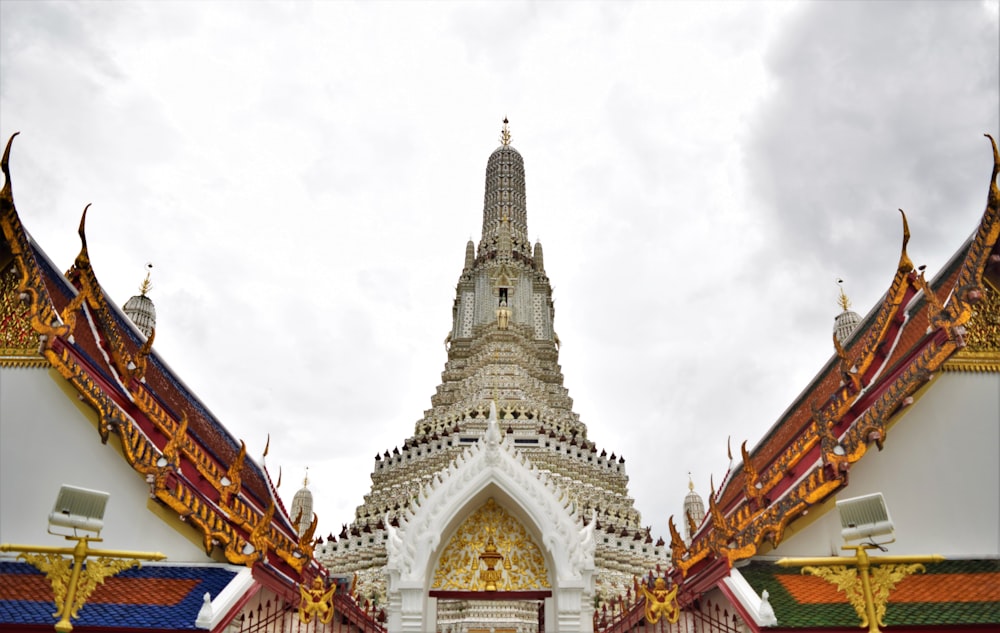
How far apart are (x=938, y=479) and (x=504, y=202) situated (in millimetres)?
38190

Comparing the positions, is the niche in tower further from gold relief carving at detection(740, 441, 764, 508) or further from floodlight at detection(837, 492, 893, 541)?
floodlight at detection(837, 492, 893, 541)

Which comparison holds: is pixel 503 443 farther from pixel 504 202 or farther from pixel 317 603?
pixel 504 202

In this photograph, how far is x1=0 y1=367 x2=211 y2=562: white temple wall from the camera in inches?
278

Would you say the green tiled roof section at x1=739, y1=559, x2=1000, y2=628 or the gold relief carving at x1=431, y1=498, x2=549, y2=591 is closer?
the green tiled roof section at x1=739, y1=559, x2=1000, y2=628

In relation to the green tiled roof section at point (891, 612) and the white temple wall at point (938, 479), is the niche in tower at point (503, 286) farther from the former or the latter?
the green tiled roof section at point (891, 612)

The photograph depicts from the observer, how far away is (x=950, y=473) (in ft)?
23.9

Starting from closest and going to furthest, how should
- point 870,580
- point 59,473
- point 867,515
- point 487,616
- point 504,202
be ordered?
point 867,515 → point 870,580 → point 59,473 → point 487,616 → point 504,202

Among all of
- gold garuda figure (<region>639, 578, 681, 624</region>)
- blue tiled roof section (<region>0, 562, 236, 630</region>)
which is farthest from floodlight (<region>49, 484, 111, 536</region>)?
gold garuda figure (<region>639, 578, 681, 624</region>)

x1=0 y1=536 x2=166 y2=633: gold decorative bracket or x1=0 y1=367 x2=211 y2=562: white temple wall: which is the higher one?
x1=0 y1=367 x2=211 y2=562: white temple wall

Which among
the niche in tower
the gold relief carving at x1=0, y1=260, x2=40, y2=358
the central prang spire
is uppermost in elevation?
the central prang spire

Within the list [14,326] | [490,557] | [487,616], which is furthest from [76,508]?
[487,616]

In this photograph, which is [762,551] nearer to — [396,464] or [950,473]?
[950,473]

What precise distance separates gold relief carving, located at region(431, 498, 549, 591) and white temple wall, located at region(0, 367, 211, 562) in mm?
2591

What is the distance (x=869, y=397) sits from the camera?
7.37m
